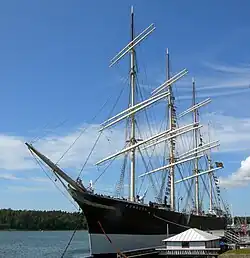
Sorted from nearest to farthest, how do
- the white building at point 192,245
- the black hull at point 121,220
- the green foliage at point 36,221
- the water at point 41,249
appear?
the white building at point 192,245 < the black hull at point 121,220 < the water at point 41,249 < the green foliage at point 36,221

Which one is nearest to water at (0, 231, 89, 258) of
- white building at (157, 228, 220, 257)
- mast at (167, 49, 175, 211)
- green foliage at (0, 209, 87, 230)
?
mast at (167, 49, 175, 211)

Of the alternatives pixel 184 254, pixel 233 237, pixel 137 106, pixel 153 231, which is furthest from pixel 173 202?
pixel 184 254

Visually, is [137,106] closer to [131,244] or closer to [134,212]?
[134,212]

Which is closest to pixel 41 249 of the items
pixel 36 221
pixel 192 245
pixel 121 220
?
pixel 121 220

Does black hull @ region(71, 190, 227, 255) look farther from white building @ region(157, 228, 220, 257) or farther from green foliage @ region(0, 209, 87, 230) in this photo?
green foliage @ region(0, 209, 87, 230)

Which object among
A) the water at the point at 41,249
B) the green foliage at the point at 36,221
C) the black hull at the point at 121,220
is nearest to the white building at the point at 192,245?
the black hull at the point at 121,220

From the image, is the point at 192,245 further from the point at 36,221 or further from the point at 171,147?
the point at 36,221

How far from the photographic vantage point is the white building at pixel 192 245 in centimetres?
4431

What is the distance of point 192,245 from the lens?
45.1 meters

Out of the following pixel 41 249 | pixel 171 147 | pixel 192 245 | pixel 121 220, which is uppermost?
pixel 171 147

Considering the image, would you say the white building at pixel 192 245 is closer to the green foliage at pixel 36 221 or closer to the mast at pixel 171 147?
the mast at pixel 171 147

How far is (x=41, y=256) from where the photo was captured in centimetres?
6925

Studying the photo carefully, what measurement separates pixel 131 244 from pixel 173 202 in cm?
2346

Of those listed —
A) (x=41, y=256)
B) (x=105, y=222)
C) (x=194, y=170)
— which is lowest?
(x=41, y=256)
